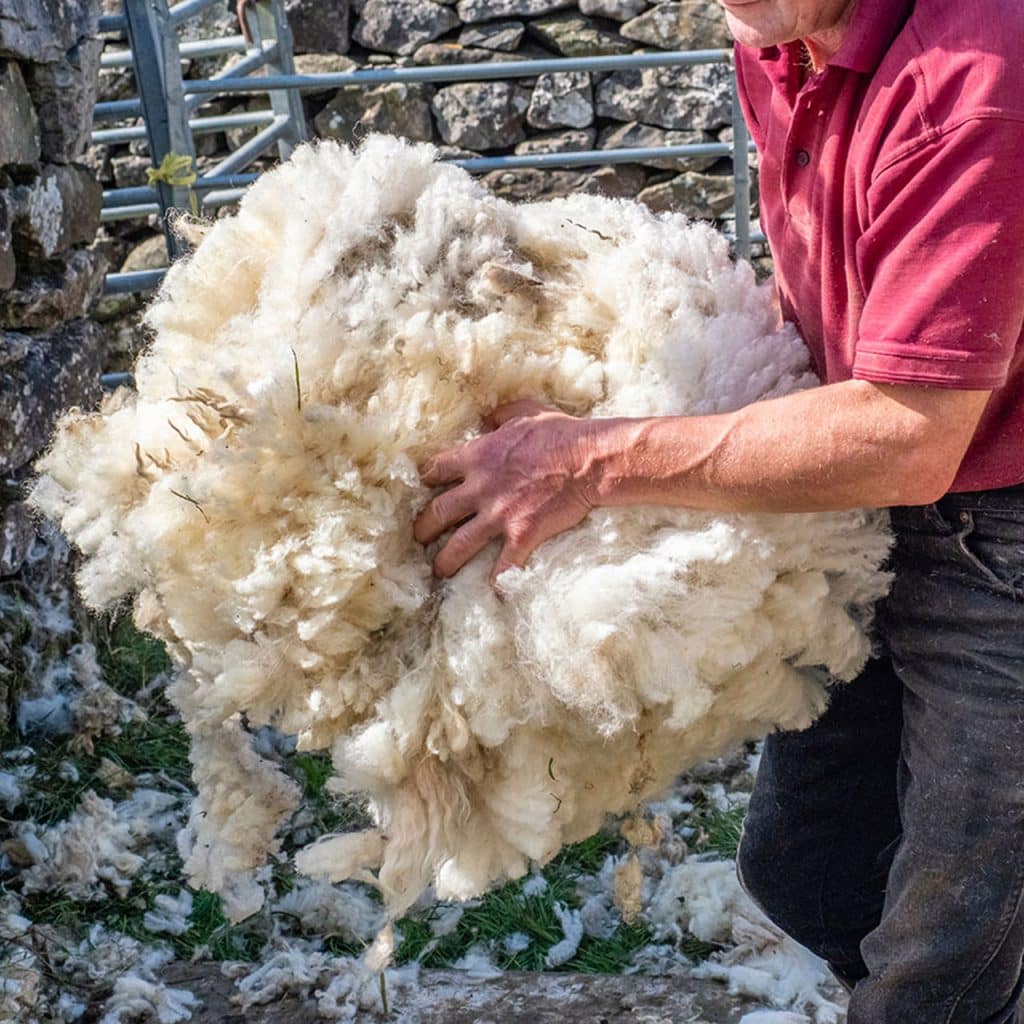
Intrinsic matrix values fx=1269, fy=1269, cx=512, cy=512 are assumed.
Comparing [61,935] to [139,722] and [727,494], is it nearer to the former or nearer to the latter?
[139,722]

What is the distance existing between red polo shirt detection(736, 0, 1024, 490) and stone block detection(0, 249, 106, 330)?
1888 millimetres

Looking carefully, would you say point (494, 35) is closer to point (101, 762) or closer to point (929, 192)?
point (101, 762)

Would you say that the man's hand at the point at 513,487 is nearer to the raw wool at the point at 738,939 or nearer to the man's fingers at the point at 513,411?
the man's fingers at the point at 513,411

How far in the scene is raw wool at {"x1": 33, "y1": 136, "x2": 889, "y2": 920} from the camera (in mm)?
1481

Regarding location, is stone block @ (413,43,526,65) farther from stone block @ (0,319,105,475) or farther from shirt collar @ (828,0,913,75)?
shirt collar @ (828,0,913,75)

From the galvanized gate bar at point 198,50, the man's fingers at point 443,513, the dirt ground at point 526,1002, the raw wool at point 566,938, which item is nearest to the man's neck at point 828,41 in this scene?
the man's fingers at point 443,513

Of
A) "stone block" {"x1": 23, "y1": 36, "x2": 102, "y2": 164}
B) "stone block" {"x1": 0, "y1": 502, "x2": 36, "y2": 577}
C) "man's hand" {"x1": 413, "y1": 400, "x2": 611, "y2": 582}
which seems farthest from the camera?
"stone block" {"x1": 23, "y1": 36, "x2": 102, "y2": 164}

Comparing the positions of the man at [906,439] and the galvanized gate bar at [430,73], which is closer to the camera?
the man at [906,439]

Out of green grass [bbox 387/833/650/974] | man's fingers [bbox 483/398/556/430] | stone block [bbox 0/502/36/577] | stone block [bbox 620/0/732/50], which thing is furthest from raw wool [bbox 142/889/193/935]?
stone block [bbox 620/0/732/50]

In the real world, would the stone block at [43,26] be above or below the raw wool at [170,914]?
above

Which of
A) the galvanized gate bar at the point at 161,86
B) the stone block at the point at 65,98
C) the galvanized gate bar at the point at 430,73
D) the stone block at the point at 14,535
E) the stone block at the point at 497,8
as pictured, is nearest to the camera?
the stone block at the point at 14,535

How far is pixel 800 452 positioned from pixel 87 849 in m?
1.91

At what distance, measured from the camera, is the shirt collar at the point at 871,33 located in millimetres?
1344

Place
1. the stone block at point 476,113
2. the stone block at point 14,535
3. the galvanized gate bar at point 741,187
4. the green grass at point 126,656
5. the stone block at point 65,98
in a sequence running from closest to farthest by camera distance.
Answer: the stone block at point 14,535 < the stone block at point 65,98 < the green grass at point 126,656 < the galvanized gate bar at point 741,187 < the stone block at point 476,113
